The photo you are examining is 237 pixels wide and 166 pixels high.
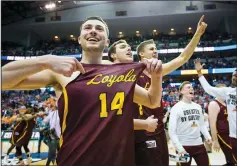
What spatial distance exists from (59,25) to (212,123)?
97.8ft

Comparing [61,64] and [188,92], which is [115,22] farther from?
[61,64]

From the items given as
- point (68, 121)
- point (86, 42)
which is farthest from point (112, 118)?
point (86, 42)

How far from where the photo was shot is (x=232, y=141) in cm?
435

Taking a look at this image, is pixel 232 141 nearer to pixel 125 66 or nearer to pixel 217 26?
pixel 125 66

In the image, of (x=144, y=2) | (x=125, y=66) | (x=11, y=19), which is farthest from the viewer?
(x=11, y=19)

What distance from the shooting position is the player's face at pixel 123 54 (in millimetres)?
3486

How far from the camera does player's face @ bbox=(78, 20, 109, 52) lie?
6.50 feet

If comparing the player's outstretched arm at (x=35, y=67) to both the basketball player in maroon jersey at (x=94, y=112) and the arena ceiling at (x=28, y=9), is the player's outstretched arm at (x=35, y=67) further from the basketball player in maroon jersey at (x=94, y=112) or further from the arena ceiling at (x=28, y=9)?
the arena ceiling at (x=28, y=9)

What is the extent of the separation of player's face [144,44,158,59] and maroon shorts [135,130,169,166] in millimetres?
1103

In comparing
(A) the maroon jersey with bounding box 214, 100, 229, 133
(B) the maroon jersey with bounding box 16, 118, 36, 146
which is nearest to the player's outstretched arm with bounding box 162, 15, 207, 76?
(A) the maroon jersey with bounding box 214, 100, 229, 133

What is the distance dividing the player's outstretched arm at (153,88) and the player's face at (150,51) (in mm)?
1719

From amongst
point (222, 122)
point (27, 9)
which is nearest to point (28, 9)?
point (27, 9)

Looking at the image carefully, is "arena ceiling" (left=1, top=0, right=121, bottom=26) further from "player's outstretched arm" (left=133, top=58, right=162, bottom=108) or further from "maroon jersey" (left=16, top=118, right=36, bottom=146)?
"player's outstretched arm" (left=133, top=58, right=162, bottom=108)

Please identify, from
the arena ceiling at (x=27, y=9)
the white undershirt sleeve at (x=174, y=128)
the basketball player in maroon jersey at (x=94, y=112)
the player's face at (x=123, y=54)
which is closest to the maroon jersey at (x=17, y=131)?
the white undershirt sleeve at (x=174, y=128)
